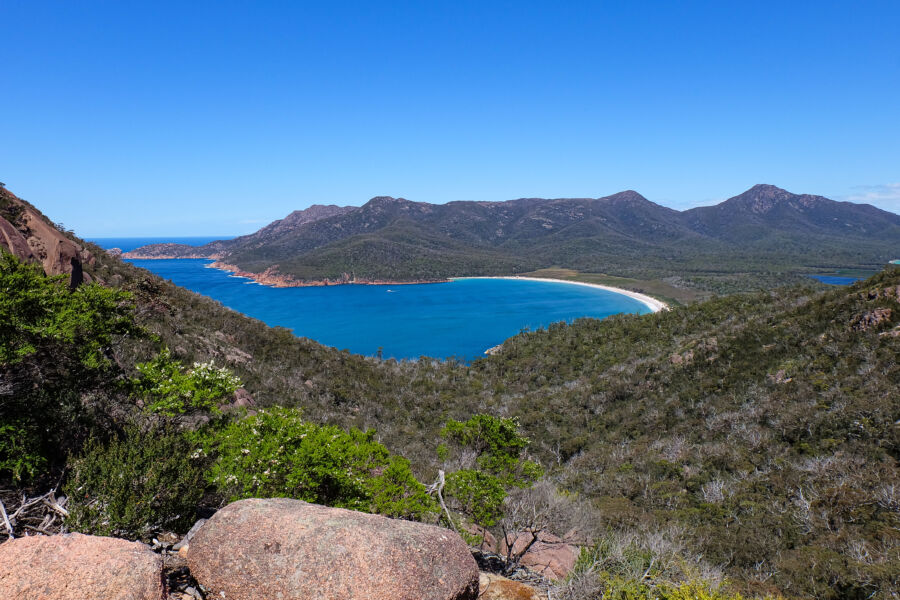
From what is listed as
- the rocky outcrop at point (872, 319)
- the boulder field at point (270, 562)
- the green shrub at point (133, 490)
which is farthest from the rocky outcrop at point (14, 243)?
the rocky outcrop at point (872, 319)

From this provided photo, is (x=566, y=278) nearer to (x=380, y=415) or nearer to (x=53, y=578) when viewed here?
(x=380, y=415)

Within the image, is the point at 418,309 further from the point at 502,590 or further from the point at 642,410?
the point at 502,590

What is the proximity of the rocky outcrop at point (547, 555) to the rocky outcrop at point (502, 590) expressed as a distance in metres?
2.47

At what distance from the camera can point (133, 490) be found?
7.43 m

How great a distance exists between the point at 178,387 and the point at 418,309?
120 meters

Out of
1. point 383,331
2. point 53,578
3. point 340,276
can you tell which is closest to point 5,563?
point 53,578

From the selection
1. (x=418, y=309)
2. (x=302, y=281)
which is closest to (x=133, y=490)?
(x=418, y=309)

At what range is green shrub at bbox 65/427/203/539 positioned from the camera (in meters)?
6.82

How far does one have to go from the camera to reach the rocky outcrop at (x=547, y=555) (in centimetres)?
1084

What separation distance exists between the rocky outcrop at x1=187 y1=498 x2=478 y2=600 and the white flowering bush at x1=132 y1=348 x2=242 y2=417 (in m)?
5.02

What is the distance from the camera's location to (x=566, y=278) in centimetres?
17800

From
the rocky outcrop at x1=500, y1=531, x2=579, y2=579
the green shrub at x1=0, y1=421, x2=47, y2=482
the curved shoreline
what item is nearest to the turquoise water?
the curved shoreline

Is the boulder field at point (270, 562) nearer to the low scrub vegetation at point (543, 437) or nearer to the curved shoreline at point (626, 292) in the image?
the low scrub vegetation at point (543, 437)

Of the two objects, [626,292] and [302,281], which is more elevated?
[302,281]
